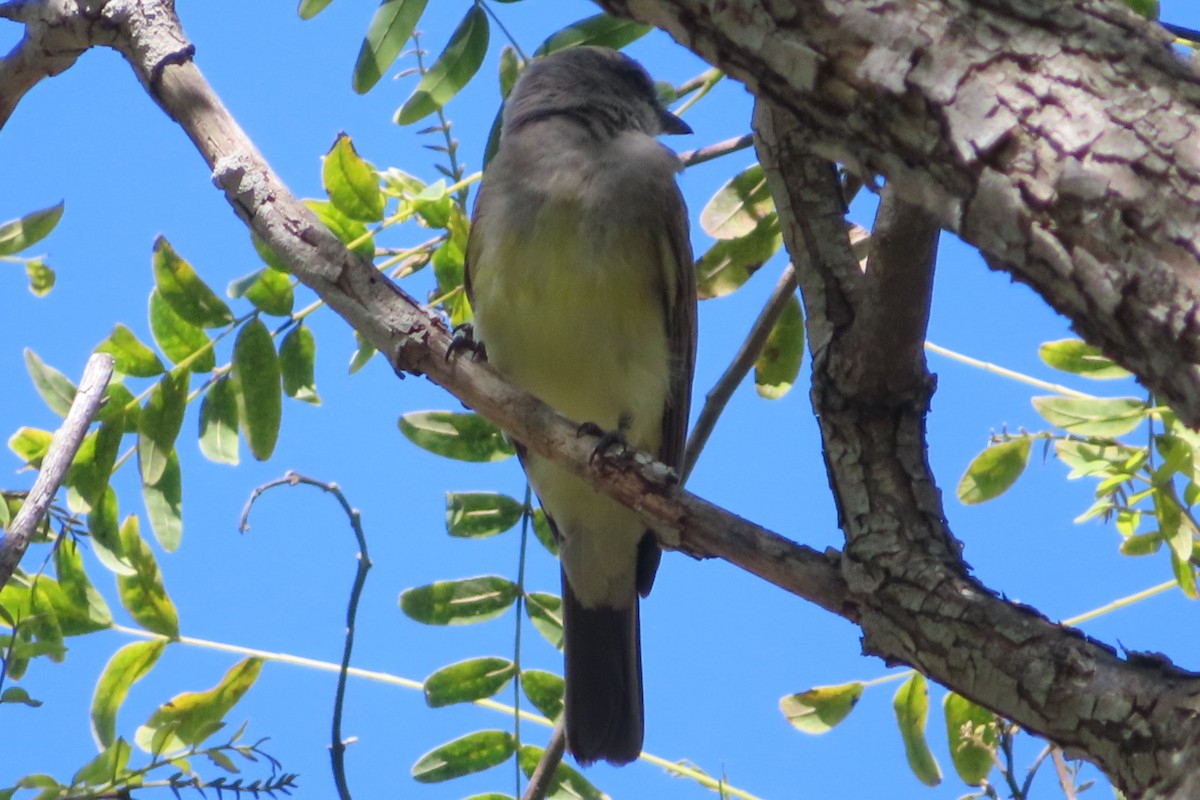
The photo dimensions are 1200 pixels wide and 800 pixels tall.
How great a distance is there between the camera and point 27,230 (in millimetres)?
3578

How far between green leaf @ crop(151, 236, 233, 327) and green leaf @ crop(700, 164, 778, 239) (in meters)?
1.40

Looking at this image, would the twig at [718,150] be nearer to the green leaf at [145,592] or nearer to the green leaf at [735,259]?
the green leaf at [735,259]

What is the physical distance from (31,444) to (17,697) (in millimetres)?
1072

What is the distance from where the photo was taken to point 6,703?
9.00 feet

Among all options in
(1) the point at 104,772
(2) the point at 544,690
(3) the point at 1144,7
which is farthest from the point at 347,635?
(3) the point at 1144,7

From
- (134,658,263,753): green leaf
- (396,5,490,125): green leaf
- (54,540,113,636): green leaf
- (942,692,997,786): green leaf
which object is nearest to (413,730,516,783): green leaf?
(134,658,263,753): green leaf

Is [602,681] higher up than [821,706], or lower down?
higher up

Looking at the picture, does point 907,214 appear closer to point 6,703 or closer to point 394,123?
point 394,123

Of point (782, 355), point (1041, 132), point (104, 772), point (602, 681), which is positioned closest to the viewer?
point (1041, 132)

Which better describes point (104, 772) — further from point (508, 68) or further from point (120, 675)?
point (508, 68)

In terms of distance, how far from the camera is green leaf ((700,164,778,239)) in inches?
150

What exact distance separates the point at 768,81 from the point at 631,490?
120cm

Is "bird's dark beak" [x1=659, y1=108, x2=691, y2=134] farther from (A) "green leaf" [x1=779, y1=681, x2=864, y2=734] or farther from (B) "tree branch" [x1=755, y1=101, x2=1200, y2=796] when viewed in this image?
(A) "green leaf" [x1=779, y1=681, x2=864, y2=734]

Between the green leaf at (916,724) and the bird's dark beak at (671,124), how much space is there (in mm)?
2351
